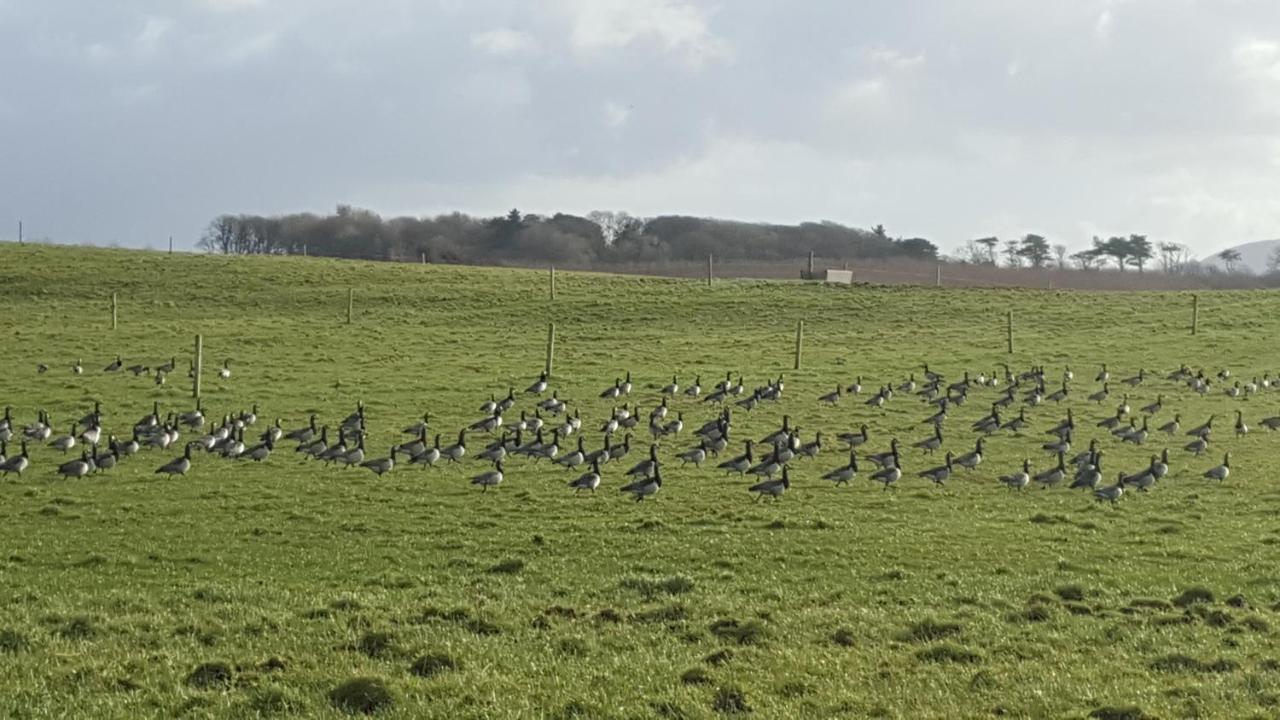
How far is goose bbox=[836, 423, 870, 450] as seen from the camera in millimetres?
30188

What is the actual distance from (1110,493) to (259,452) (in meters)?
19.1

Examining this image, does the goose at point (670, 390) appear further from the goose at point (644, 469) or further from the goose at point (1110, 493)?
the goose at point (1110, 493)

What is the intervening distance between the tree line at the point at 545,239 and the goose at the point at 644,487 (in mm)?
120018

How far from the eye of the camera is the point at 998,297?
67500mm

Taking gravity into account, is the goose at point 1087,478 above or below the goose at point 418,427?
above

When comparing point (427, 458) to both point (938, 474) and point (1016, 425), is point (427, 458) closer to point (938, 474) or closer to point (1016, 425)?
point (938, 474)

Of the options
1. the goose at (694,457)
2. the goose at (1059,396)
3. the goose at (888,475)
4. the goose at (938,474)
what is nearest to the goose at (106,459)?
the goose at (694,457)

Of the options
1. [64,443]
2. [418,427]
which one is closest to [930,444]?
[418,427]

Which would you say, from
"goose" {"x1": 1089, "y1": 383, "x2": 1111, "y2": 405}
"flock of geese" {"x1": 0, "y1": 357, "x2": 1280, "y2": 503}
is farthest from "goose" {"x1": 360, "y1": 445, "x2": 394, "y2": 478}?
"goose" {"x1": 1089, "y1": 383, "x2": 1111, "y2": 405}

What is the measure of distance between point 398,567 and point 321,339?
34309 millimetres

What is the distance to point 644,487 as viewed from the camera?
79.4ft

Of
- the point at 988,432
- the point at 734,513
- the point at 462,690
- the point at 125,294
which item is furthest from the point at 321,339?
the point at 462,690

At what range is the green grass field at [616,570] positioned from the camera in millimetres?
10398

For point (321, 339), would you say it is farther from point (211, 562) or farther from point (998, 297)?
point (998, 297)
